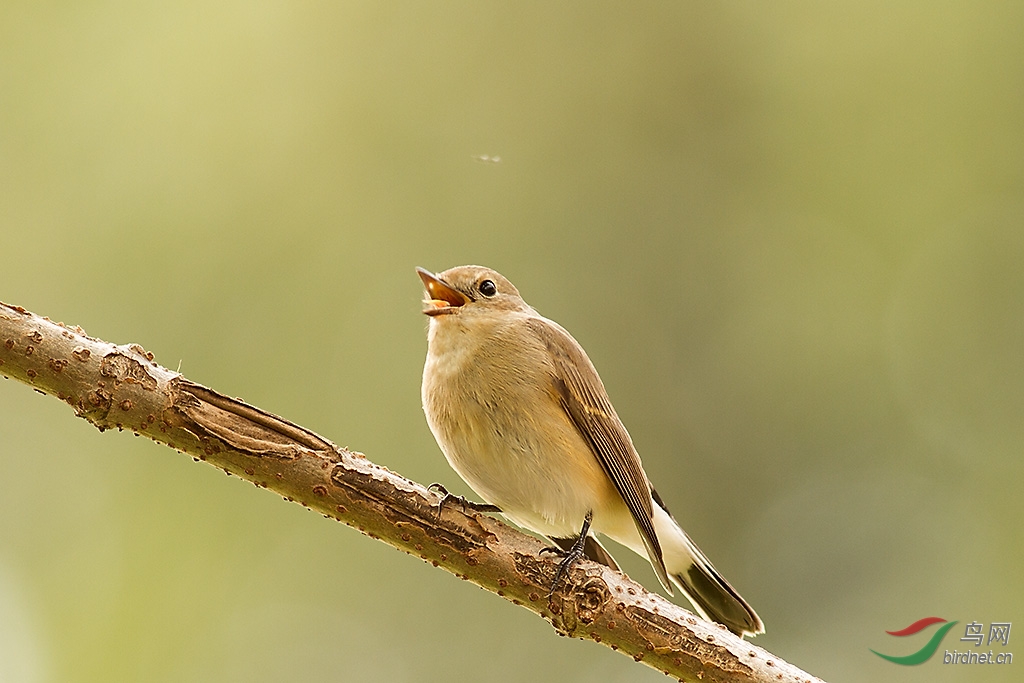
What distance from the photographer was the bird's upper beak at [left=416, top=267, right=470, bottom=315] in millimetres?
4031

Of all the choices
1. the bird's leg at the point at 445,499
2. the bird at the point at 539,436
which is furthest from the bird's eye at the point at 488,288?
the bird's leg at the point at 445,499

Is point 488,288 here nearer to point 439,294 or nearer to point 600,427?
point 439,294

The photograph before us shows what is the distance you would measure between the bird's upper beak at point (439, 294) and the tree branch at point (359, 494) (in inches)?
45.7

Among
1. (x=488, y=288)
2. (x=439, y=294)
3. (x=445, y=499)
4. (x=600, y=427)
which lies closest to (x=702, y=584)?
(x=600, y=427)

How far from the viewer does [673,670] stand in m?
3.12

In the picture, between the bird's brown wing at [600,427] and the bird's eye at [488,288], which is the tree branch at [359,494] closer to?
the bird's brown wing at [600,427]

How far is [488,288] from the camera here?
165 inches

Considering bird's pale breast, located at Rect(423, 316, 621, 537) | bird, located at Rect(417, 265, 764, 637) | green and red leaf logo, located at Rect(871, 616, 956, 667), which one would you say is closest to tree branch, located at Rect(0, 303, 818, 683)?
bird, located at Rect(417, 265, 764, 637)

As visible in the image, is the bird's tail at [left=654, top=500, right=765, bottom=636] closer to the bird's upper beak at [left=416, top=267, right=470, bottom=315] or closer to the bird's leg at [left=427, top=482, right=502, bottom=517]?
the bird's leg at [left=427, top=482, right=502, bottom=517]

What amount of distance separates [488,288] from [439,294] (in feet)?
0.80

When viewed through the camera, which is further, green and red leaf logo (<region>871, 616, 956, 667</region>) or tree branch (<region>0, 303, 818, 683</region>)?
green and red leaf logo (<region>871, 616, 956, 667</region>)

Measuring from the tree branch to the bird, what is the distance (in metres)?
0.25

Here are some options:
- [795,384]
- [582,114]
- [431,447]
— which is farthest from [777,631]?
[582,114]

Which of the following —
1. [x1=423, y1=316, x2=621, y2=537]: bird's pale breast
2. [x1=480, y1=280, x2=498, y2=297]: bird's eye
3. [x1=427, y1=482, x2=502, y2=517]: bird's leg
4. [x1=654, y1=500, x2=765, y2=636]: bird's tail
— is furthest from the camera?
[x1=480, y1=280, x2=498, y2=297]: bird's eye
